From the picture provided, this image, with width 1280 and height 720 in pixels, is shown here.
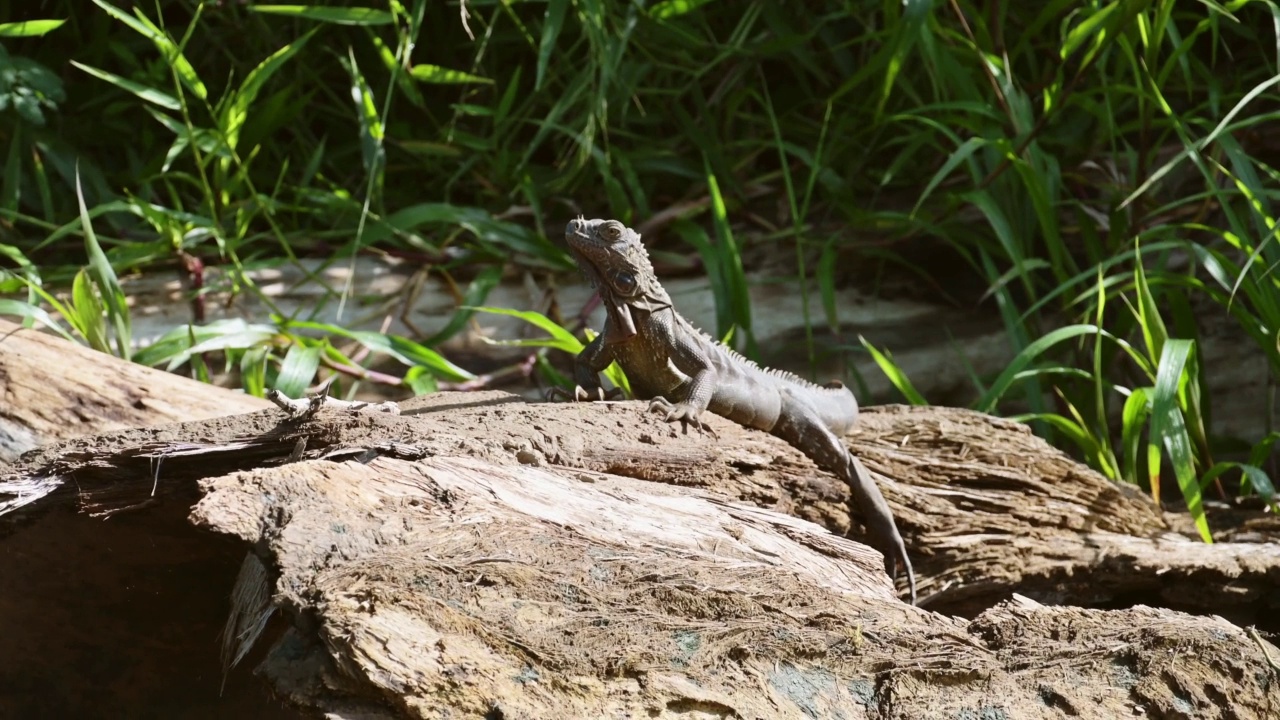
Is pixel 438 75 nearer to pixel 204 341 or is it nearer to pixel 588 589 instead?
pixel 204 341

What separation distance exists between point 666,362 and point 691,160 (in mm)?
2627

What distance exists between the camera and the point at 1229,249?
577cm

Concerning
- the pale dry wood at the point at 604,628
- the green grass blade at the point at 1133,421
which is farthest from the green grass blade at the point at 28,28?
the green grass blade at the point at 1133,421

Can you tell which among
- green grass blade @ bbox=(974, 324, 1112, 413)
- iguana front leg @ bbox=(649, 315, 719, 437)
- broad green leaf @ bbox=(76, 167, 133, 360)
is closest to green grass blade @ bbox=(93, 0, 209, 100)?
broad green leaf @ bbox=(76, 167, 133, 360)

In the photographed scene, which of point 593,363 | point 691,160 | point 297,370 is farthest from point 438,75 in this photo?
point 593,363

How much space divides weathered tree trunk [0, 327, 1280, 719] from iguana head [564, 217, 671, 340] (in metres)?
0.58

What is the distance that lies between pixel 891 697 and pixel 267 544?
48.5 inches

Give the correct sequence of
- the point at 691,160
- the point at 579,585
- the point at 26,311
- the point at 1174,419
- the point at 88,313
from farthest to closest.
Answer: the point at 691,160, the point at 88,313, the point at 26,311, the point at 1174,419, the point at 579,585

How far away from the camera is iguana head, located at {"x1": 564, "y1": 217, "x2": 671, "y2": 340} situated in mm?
4117

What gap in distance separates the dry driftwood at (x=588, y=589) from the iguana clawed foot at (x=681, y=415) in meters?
0.07

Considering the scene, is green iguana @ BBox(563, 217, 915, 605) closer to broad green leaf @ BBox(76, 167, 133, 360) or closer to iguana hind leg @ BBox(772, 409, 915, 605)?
iguana hind leg @ BBox(772, 409, 915, 605)

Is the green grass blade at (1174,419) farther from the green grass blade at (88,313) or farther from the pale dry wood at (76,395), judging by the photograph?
the green grass blade at (88,313)

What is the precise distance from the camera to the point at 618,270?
4133mm

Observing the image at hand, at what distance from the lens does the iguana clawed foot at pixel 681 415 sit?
11.9ft
